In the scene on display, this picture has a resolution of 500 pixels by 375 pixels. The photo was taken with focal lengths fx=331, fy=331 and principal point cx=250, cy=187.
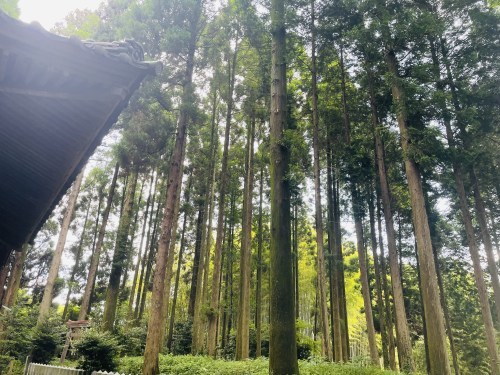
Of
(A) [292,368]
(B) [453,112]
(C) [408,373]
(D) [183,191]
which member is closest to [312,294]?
(D) [183,191]

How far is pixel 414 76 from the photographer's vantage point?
10383 millimetres

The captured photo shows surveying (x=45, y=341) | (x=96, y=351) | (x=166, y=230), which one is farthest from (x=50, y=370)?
(x=45, y=341)

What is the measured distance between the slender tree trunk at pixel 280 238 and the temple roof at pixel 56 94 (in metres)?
4.39

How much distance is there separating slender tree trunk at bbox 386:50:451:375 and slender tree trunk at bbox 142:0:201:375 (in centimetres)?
651

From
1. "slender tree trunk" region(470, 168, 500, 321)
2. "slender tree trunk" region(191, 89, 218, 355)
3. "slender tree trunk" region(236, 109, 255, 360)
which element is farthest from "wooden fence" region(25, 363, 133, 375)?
"slender tree trunk" region(470, 168, 500, 321)

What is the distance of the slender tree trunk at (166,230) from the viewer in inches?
323

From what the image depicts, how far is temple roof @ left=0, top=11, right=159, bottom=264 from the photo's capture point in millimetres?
1641

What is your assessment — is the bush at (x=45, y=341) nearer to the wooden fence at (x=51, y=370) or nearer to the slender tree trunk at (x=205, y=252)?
the wooden fence at (x=51, y=370)

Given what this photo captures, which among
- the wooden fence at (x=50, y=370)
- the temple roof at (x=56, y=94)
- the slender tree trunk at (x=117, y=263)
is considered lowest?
the wooden fence at (x=50, y=370)

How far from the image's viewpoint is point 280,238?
6512 millimetres

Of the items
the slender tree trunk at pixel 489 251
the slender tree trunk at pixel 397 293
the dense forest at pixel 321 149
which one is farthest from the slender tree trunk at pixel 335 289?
the slender tree trunk at pixel 489 251

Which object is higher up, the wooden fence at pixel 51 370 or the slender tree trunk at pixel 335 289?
the slender tree trunk at pixel 335 289

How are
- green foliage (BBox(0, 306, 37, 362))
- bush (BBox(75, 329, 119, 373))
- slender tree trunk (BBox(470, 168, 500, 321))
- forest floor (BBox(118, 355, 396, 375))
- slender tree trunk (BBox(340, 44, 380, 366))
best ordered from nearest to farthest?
forest floor (BBox(118, 355, 396, 375)) < bush (BBox(75, 329, 119, 373)) < slender tree trunk (BBox(470, 168, 500, 321)) < slender tree trunk (BBox(340, 44, 380, 366)) < green foliage (BBox(0, 306, 37, 362))

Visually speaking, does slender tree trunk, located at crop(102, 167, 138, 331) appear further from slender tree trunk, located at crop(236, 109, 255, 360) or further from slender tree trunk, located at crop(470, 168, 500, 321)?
slender tree trunk, located at crop(470, 168, 500, 321)
